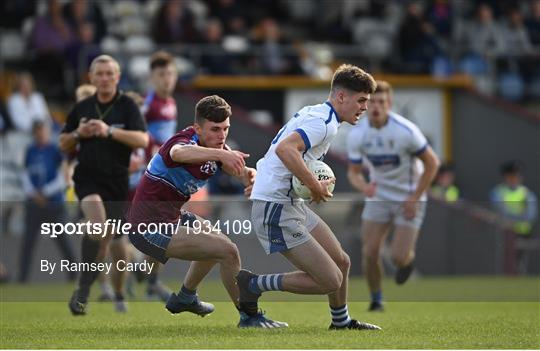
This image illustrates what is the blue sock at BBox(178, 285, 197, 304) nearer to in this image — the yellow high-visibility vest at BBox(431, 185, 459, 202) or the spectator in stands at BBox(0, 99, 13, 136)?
the spectator in stands at BBox(0, 99, 13, 136)

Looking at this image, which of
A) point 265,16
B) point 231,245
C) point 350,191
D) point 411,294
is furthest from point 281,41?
point 231,245

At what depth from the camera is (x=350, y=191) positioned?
22031mm

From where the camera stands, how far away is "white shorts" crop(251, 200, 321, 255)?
34.0 feet

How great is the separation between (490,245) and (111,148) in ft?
30.7

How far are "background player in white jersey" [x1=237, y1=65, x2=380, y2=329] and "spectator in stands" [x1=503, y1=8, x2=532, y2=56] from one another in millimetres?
15941

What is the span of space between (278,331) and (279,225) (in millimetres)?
871

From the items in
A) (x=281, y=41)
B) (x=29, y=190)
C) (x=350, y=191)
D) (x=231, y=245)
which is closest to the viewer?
(x=231, y=245)

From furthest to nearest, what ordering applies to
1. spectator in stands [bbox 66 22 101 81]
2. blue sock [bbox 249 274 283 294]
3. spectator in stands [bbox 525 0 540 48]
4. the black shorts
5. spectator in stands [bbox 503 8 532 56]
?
spectator in stands [bbox 525 0 540 48] < spectator in stands [bbox 503 8 532 56] < spectator in stands [bbox 66 22 101 81] < the black shorts < blue sock [bbox 249 274 283 294]

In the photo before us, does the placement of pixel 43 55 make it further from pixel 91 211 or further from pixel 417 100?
pixel 91 211

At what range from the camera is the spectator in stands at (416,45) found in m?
25.1

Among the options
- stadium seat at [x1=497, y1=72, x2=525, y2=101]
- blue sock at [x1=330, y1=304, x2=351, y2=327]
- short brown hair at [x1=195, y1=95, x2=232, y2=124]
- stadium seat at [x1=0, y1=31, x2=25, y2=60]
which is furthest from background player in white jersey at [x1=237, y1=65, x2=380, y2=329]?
stadium seat at [x1=497, y1=72, x2=525, y2=101]

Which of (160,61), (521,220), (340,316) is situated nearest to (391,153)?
(160,61)

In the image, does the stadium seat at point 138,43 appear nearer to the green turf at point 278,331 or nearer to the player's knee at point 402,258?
the green turf at point 278,331

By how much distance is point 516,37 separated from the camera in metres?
26.2
